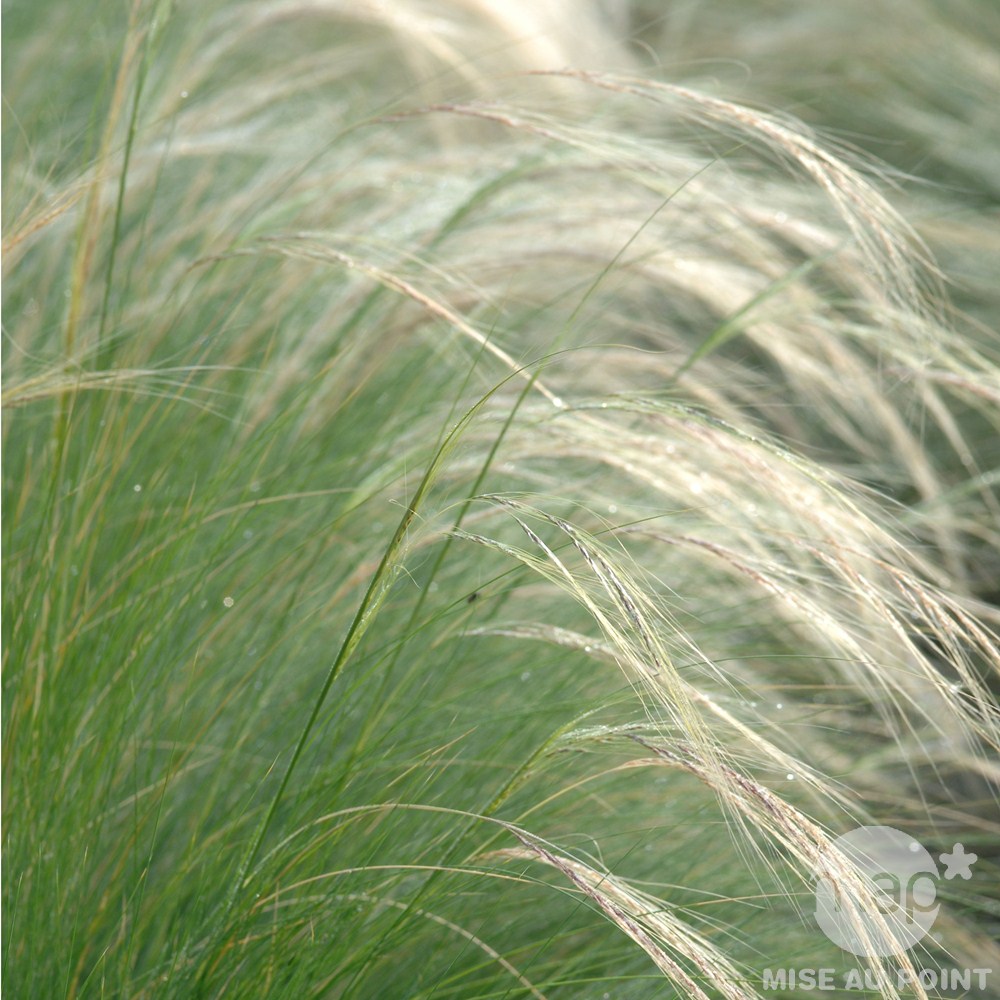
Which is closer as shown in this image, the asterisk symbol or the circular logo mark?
the circular logo mark

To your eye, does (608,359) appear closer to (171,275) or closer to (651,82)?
(651,82)

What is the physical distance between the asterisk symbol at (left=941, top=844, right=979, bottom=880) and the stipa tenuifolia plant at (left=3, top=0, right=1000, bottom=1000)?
0.11 feet

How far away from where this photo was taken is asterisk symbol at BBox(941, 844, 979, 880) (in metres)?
1.58

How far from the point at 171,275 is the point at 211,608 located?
0.72 metres

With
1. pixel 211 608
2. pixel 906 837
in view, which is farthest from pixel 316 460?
pixel 906 837

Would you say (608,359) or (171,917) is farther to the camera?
(608,359)

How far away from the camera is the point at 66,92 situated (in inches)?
94.5

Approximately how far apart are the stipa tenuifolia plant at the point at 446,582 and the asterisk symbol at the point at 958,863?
0.11 feet

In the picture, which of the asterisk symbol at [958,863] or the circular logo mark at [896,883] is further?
the asterisk symbol at [958,863]

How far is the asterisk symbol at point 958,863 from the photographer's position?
1.58 metres
